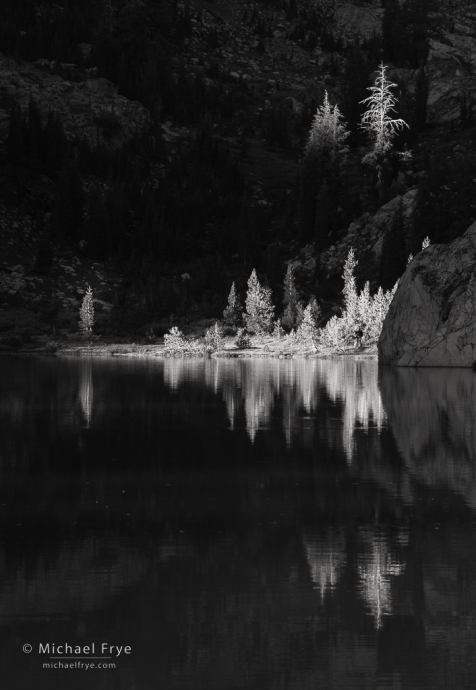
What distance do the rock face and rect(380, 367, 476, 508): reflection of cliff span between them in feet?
30.6

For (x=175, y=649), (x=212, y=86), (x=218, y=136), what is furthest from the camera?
(x=212, y=86)

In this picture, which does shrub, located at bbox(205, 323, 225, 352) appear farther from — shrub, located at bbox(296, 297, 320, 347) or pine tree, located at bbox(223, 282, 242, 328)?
shrub, located at bbox(296, 297, 320, 347)

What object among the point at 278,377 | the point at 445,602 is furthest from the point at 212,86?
the point at 445,602

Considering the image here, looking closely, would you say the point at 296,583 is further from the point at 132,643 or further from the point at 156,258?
the point at 156,258

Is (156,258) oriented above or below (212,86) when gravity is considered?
below

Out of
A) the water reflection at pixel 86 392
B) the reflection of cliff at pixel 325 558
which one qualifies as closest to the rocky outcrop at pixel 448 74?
the water reflection at pixel 86 392

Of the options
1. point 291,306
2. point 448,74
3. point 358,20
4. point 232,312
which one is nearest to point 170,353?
point 232,312

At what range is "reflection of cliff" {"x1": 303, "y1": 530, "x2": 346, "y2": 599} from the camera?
1102 cm

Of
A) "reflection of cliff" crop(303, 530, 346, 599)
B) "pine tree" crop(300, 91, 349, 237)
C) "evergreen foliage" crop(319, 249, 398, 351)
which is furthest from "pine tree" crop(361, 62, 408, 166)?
"reflection of cliff" crop(303, 530, 346, 599)

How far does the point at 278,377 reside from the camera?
143 feet

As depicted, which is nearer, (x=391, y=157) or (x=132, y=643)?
(x=132, y=643)

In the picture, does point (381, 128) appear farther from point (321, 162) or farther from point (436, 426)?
point (436, 426)

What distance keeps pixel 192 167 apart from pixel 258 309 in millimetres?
40800

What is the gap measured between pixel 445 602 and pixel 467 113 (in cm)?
10800
